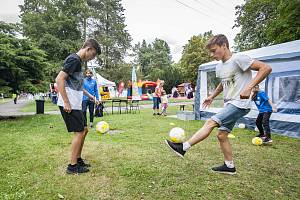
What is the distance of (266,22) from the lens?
23969 millimetres

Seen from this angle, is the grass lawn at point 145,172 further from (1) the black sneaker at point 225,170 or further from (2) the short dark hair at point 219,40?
(2) the short dark hair at point 219,40

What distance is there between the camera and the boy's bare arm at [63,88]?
323 centimetres

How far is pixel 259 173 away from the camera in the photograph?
3.62m

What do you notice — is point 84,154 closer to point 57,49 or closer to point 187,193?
point 187,193

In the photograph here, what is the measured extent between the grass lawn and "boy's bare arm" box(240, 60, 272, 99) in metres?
1.21

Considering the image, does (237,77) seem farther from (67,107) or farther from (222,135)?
(67,107)

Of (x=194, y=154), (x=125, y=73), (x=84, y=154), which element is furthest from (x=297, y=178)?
(x=125, y=73)

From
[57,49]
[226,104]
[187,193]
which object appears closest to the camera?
[187,193]

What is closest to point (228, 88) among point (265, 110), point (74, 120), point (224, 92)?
point (224, 92)

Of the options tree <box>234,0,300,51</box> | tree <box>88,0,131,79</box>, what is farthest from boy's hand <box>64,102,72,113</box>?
tree <box>88,0,131,79</box>

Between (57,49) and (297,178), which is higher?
(57,49)

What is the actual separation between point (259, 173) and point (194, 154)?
129 centimetres

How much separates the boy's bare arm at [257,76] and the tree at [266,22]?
11316 mm

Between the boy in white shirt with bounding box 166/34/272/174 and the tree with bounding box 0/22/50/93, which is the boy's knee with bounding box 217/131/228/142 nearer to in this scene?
the boy in white shirt with bounding box 166/34/272/174
